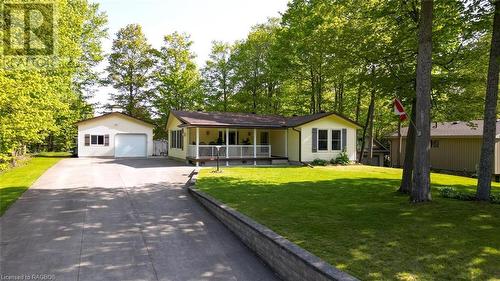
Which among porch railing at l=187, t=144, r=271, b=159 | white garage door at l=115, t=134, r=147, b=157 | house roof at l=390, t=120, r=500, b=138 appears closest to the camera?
porch railing at l=187, t=144, r=271, b=159

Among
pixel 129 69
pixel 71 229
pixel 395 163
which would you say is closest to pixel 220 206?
pixel 71 229

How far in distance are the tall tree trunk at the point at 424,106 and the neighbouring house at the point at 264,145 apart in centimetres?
1402

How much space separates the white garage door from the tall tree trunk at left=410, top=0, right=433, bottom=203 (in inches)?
999

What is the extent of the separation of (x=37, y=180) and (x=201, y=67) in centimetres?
2558

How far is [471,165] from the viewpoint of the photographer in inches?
934

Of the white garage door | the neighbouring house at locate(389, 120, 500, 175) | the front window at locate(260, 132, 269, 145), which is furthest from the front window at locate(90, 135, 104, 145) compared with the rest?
the neighbouring house at locate(389, 120, 500, 175)

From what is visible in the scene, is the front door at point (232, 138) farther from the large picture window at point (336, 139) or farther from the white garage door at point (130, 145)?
the white garage door at point (130, 145)

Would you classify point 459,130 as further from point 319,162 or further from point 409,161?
point 409,161

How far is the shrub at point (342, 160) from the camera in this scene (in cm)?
2278

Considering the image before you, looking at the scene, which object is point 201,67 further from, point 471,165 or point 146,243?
A: point 146,243

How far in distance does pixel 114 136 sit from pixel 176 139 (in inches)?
248

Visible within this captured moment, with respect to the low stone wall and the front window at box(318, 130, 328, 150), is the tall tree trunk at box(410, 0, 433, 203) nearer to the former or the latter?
the low stone wall

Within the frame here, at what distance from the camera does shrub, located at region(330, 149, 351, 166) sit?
22.8m

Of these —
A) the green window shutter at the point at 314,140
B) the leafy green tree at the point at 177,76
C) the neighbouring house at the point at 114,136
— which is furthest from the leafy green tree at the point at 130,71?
the green window shutter at the point at 314,140
